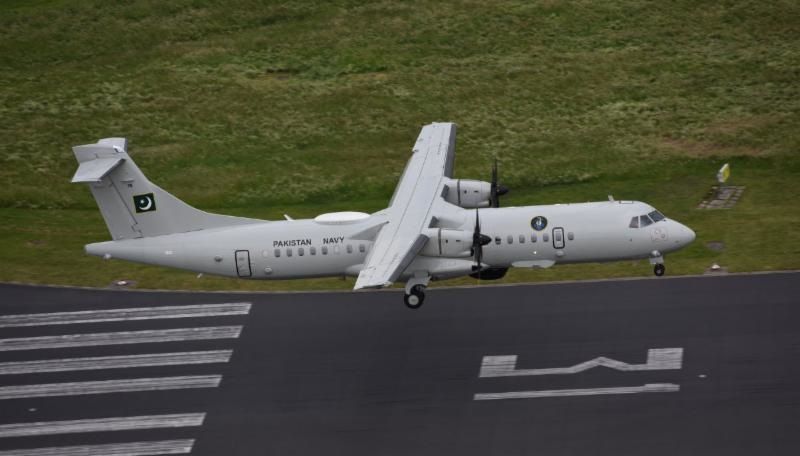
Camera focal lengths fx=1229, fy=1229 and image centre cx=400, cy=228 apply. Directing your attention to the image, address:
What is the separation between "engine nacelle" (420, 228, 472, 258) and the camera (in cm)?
5175

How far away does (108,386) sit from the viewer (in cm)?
5197

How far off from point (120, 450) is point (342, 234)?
13.4 metres

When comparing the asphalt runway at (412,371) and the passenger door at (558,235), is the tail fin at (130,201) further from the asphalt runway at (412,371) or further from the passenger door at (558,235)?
the passenger door at (558,235)

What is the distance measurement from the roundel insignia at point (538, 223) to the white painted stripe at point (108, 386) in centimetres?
1498

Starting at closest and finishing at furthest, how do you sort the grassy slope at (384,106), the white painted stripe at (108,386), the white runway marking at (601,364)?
the white runway marking at (601,364) < the white painted stripe at (108,386) < the grassy slope at (384,106)

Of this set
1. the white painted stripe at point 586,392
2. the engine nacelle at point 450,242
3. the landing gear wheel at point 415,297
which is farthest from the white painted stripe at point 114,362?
the white painted stripe at point 586,392

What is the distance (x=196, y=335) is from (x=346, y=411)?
10341mm

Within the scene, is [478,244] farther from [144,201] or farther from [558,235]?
[144,201]

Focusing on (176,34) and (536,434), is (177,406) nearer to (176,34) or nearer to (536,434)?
(536,434)

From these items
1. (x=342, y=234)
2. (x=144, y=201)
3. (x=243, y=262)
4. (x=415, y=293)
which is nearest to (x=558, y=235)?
(x=415, y=293)

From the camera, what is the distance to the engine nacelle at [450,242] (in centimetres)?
5175

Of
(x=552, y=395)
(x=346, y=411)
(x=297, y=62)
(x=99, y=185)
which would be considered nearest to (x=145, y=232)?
(x=99, y=185)

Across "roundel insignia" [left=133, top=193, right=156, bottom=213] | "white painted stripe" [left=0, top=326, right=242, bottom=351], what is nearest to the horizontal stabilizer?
"roundel insignia" [left=133, top=193, right=156, bottom=213]

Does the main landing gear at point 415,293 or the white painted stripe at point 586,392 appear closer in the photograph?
the white painted stripe at point 586,392
